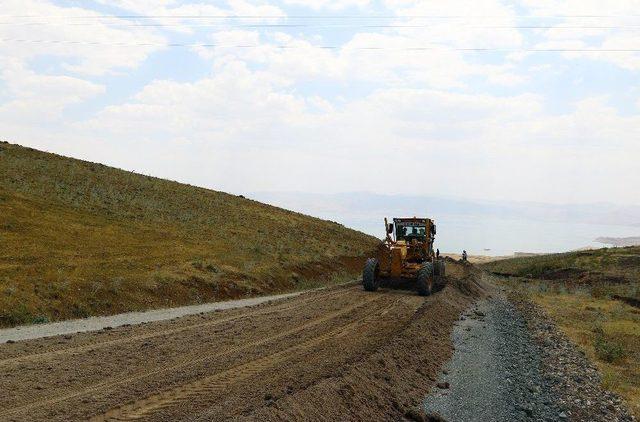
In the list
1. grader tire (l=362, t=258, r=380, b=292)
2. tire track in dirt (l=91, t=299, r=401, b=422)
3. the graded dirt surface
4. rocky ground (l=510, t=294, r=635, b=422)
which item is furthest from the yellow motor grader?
tire track in dirt (l=91, t=299, r=401, b=422)

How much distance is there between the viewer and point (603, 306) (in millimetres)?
27234

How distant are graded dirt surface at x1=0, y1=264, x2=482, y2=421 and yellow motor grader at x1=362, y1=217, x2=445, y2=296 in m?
6.36

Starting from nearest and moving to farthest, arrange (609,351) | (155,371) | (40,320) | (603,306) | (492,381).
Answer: (155,371)
(492,381)
(609,351)
(40,320)
(603,306)

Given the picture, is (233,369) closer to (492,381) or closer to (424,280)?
(492,381)

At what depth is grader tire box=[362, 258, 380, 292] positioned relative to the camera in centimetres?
2403

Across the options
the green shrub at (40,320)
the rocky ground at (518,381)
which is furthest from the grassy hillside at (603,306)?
the green shrub at (40,320)

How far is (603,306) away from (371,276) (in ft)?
41.8

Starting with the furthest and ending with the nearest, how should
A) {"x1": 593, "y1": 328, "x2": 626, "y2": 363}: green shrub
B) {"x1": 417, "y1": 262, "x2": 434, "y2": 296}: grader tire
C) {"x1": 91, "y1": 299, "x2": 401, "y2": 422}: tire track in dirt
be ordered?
{"x1": 417, "y1": 262, "x2": 434, "y2": 296}: grader tire
{"x1": 593, "y1": 328, "x2": 626, "y2": 363}: green shrub
{"x1": 91, "y1": 299, "x2": 401, "y2": 422}: tire track in dirt

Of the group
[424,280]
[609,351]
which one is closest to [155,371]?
[609,351]

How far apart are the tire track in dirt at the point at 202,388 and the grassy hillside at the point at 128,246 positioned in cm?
969

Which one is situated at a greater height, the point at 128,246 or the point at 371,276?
the point at 128,246

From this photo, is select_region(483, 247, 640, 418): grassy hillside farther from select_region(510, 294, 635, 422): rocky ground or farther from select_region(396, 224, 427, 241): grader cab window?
select_region(396, 224, 427, 241): grader cab window

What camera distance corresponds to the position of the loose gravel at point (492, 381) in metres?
10.2

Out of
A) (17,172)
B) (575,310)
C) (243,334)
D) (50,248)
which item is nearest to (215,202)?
(17,172)
